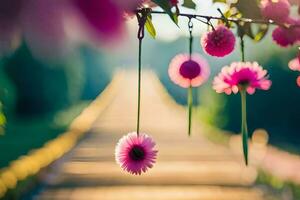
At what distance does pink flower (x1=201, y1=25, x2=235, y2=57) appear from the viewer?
892 mm

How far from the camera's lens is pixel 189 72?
1.03 m

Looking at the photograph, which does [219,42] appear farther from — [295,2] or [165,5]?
[165,5]

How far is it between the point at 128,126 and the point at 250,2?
21.7 meters

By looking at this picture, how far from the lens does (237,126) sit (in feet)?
56.8

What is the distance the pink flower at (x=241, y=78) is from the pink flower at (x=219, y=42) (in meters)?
0.03

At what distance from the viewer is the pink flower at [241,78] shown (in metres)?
0.89

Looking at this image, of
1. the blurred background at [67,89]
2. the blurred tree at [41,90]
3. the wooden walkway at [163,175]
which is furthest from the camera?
the blurred tree at [41,90]

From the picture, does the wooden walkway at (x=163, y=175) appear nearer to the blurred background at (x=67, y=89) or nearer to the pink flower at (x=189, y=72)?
the blurred background at (x=67, y=89)

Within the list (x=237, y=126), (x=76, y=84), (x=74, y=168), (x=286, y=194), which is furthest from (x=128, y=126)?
(x=286, y=194)

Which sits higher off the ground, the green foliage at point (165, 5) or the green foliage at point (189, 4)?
the green foliage at point (189, 4)

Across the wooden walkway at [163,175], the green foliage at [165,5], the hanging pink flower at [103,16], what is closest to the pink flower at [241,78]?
the green foliage at [165,5]

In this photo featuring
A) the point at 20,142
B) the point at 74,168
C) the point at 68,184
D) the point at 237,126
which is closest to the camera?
the point at 68,184

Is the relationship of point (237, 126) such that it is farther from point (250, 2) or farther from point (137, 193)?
point (250, 2)

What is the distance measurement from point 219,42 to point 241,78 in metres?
0.05
